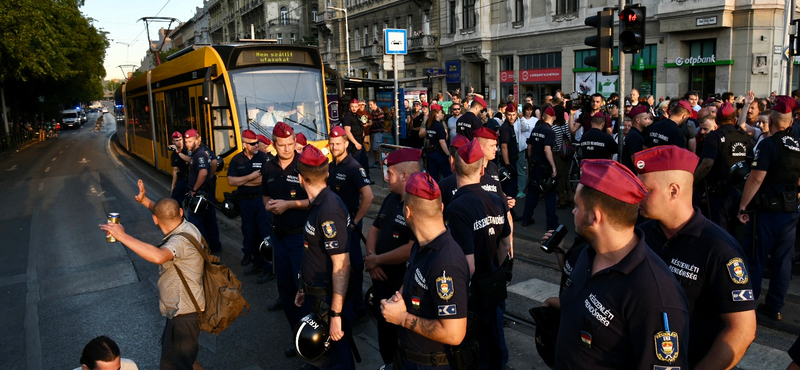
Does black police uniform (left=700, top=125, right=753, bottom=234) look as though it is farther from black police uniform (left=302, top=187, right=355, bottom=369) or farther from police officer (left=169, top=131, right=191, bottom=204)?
police officer (left=169, top=131, right=191, bottom=204)

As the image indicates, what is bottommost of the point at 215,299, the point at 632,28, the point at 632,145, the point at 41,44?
the point at 215,299

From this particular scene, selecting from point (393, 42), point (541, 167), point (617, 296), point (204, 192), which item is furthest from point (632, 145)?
point (393, 42)

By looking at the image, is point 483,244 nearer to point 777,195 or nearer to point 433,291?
point 433,291

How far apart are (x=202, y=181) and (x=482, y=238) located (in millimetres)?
5815

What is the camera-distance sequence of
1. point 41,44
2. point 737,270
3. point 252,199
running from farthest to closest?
point 41,44, point 252,199, point 737,270

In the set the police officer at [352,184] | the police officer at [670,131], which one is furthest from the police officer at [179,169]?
the police officer at [670,131]

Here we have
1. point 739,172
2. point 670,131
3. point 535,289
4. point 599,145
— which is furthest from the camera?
point 599,145

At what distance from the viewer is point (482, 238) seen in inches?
167

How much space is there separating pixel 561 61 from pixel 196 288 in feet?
92.3

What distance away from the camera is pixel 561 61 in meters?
29.8

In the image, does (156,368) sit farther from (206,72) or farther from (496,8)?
(496,8)

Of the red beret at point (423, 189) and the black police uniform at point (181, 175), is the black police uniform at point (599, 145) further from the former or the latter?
the black police uniform at point (181, 175)

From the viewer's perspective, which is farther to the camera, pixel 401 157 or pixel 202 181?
pixel 202 181

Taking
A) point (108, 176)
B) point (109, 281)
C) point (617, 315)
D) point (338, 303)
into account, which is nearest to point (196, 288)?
point (338, 303)
